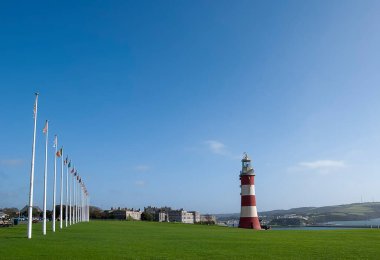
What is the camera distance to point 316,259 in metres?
17.9

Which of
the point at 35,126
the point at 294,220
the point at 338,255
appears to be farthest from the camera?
the point at 294,220

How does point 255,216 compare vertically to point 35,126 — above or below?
below

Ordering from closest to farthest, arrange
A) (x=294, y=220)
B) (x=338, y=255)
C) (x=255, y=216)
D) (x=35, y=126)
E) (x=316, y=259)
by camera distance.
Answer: (x=316, y=259) < (x=338, y=255) < (x=35, y=126) < (x=255, y=216) < (x=294, y=220)

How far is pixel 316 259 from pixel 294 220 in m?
148

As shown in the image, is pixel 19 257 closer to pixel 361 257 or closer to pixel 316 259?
pixel 316 259

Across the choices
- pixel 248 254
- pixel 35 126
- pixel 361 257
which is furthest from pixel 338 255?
pixel 35 126

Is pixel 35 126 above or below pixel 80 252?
above

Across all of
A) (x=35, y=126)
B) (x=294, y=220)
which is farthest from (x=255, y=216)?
(x=294, y=220)

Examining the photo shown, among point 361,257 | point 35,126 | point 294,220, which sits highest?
point 35,126

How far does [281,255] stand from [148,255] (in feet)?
20.1

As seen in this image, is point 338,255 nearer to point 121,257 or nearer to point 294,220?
point 121,257

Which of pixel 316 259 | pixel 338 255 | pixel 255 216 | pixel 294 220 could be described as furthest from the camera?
pixel 294 220

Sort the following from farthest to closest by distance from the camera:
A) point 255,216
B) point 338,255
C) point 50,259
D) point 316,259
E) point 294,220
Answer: point 294,220 < point 255,216 < point 338,255 < point 316,259 < point 50,259

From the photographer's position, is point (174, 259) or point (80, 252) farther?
point (80, 252)
